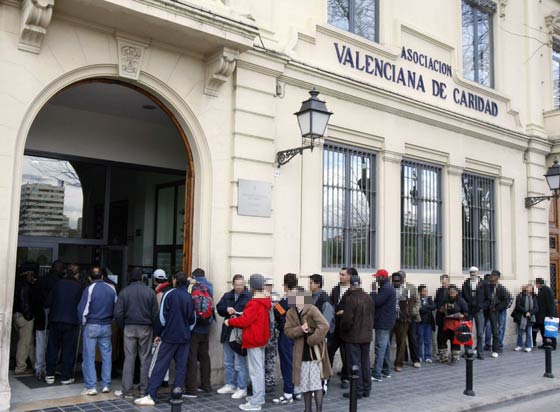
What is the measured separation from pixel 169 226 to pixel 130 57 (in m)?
5.13

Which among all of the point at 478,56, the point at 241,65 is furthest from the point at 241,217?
the point at 478,56

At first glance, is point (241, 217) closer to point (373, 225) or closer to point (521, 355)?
point (373, 225)

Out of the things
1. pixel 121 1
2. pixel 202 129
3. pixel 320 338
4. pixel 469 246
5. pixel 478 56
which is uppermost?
pixel 478 56

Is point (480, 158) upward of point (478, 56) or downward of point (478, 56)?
downward

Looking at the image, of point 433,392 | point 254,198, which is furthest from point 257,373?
point 433,392

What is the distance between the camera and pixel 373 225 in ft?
37.2

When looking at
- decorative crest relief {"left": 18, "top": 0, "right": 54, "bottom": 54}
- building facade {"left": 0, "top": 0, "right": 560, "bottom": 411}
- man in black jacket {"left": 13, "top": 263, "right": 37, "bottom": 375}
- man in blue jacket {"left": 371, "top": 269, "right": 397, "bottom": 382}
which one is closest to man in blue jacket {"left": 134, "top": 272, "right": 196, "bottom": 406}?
building facade {"left": 0, "top": 0, "right": 560, "bottom": 411}

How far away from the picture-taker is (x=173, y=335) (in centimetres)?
739

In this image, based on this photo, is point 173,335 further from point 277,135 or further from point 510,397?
point 510,397

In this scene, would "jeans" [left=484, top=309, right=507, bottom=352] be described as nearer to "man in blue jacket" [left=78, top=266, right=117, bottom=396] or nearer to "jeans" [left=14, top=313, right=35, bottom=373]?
"man in blue jacket" [left=78, top=266, right=117, bottom=396]

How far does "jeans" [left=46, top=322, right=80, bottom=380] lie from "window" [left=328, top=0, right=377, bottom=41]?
24.1ft

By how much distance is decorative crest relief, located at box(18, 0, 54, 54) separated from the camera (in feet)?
22.5

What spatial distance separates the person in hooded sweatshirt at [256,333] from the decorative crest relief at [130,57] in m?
3.40

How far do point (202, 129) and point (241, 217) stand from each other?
1.50m
